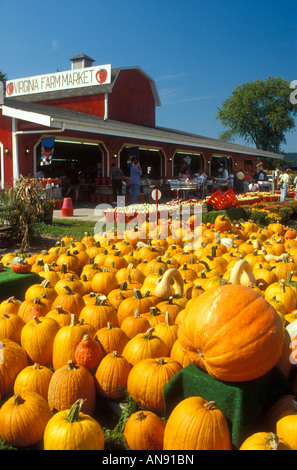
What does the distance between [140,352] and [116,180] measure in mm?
14112

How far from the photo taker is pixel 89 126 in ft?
49.5

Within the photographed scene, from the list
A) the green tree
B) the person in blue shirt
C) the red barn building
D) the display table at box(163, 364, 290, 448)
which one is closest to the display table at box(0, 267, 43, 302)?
the display table at box(163, 364, 290, 448)

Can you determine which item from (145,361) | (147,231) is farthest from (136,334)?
(147,231)

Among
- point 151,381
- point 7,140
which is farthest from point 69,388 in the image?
point 7,140

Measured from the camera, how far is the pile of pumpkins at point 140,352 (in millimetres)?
2092

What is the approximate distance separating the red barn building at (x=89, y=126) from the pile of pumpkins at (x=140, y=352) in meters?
10.8

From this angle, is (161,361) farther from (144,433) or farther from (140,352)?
(144,433)

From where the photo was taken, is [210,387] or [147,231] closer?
[210,387]

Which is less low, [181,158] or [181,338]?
[181,158]

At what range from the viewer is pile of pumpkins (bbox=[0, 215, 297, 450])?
209 cm
